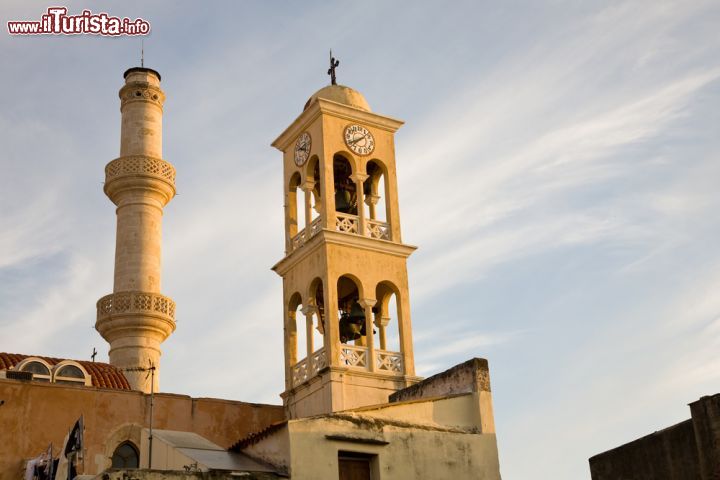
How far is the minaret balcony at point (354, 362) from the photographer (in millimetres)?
28547

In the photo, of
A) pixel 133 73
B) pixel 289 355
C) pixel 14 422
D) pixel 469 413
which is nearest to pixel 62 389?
pixel 14 422

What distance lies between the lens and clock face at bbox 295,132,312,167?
31.6 metres

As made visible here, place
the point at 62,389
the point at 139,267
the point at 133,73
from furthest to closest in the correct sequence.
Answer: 1. the point at 133,73
2. the point at 139,267
3. the point at 62,389

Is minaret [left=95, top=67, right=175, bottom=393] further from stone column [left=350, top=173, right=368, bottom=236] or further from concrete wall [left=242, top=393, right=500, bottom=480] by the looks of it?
concrete wall [left=242, top=393, right=500, bottom=480]

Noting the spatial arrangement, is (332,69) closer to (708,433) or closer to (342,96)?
(342,96)

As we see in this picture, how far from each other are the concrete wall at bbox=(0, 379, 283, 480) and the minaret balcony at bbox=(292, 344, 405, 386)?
96.5 inches

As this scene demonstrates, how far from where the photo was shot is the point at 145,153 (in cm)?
3656

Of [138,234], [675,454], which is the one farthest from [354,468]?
[138,234]

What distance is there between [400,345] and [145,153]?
1216 cm

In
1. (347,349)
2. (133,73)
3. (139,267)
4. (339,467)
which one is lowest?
(339,467)

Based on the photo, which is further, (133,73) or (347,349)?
(133,73)

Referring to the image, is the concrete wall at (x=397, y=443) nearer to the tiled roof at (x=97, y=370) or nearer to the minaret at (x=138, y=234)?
the tiled roof at (x=97, y=370)

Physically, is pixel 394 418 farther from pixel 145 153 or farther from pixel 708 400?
pixel 145 153

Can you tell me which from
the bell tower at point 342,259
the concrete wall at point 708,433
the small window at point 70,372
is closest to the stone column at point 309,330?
the bell tower at point 342,259
